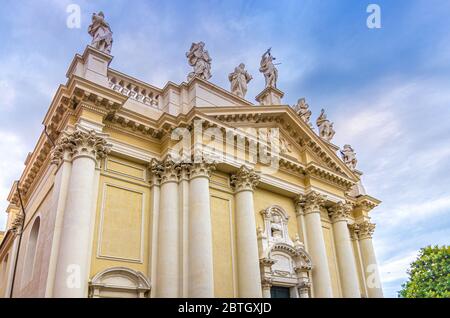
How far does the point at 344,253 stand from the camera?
1856 cm

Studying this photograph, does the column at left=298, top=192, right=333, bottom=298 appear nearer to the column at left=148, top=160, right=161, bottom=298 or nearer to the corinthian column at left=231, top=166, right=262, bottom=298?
the corinthian column at left=231, top=166, right=262, bottom=298

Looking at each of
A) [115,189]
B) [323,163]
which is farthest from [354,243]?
[115,189]

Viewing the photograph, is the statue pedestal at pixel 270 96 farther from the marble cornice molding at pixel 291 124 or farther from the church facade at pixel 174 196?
the marble cornice molding at pixel 291 124

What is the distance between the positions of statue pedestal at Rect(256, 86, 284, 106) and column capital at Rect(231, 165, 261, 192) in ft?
17.0

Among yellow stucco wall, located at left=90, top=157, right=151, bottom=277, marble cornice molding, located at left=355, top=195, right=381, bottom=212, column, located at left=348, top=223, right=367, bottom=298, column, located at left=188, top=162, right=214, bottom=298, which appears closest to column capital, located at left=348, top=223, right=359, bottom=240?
column, located at left=348, top=223, right=367, bottom=298

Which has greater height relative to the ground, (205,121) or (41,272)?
(205,121)

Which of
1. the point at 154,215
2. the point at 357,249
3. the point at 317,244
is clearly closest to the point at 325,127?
the point at 357,249

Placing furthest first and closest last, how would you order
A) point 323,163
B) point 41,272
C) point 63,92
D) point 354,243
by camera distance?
point 354,243 → point 323,163 → point 63,92 → point 41,272

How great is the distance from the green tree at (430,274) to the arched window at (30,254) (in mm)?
29201

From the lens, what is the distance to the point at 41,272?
11383 mm

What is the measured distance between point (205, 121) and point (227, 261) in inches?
201
